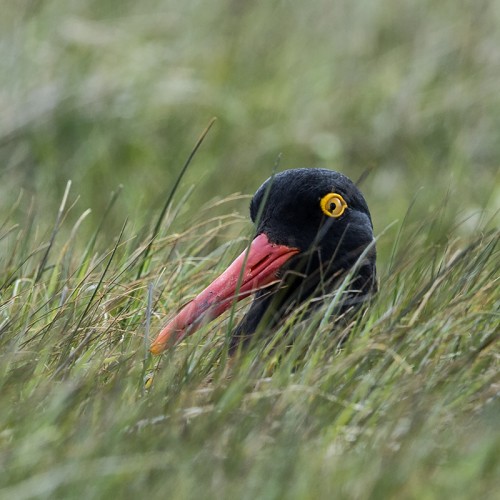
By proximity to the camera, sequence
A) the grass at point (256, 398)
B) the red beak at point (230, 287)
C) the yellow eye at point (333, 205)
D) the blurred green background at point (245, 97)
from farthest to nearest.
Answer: the blurred green background at point (245, 97)
the yellow eye at point (333, 205)
the red beak at point (230, 287)
the grass at point (256, 398)

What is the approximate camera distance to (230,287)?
4980mm

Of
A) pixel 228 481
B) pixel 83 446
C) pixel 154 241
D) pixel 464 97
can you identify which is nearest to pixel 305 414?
pixel 228 481

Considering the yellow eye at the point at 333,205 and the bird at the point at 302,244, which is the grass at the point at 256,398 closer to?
the bird at the point at 302,244

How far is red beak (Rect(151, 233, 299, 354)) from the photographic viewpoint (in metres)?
4.51

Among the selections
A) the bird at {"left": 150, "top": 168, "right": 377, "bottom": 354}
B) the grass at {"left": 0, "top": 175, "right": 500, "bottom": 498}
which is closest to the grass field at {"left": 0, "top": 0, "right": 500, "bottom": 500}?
the grass at {"left": 0, "top": 175, "right": 500, "bottom": 498}

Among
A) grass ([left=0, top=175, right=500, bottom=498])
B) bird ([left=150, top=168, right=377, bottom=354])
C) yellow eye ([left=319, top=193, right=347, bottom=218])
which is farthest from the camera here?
yellow eye ([left=319, top=193, right=347, bottom=218])

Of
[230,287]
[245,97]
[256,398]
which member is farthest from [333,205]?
[245,97]

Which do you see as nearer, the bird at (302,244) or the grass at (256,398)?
the grass at (256,398)

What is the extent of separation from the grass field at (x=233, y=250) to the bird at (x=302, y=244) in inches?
8.3

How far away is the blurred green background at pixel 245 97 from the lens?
28.9ft

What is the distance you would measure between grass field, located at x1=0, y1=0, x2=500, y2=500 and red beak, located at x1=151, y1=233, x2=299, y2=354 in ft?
0.27

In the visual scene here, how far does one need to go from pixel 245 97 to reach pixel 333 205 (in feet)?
14.3

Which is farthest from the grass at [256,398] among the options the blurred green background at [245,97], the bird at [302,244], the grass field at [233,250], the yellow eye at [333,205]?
the blurred green background at [245,97]

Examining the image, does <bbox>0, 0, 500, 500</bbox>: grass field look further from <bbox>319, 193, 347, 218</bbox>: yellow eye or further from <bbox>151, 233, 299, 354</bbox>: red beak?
<bbox>319, 193, 347, 218</bbox>: yellow eye
